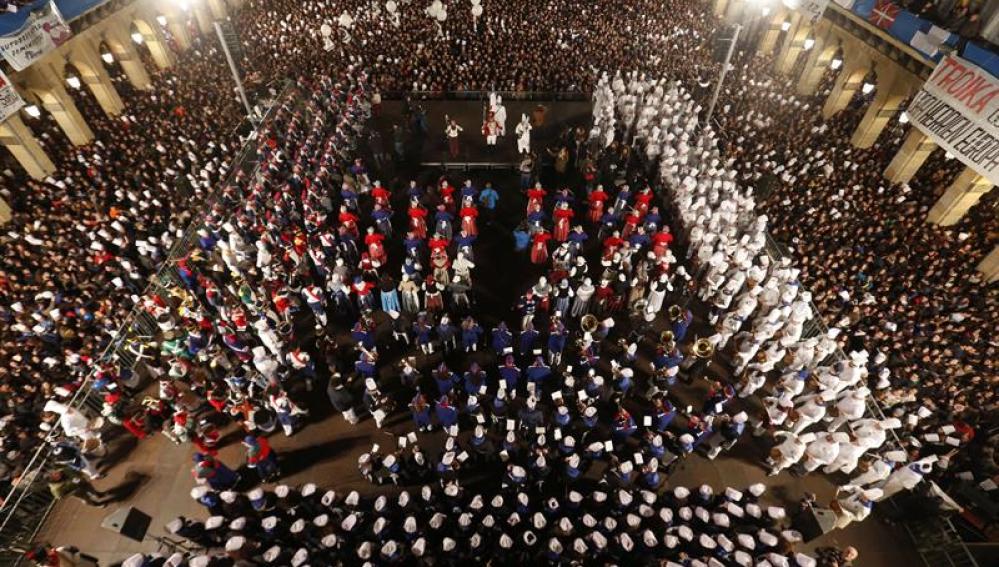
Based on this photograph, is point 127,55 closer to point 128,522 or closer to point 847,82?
point 128,522

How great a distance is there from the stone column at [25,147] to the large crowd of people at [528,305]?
2.78 feet

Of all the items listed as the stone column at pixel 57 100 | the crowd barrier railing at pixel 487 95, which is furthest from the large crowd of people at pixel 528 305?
the crowd barrier railing at pixel 487 95

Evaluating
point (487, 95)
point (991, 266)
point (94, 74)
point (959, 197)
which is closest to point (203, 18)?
point (94, 74)

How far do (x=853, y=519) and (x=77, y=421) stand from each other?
605 inches

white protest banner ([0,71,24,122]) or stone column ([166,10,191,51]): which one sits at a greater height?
white protest banner ([0,71,24,122])

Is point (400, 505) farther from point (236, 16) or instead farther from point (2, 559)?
point (236, 16)

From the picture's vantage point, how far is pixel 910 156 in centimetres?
1803

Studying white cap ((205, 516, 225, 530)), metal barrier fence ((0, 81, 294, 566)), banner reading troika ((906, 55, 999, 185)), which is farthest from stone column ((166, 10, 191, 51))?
banner reading troika ((906, 55, 999, 185))

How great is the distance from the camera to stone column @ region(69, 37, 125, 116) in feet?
70.9

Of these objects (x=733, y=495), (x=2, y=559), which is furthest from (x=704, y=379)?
(x=2, y=559)

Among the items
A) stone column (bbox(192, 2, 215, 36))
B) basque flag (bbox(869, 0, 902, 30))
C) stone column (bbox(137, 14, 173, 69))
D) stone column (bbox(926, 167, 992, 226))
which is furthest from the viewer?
stone column (bbox(192, 2, 215, 36))

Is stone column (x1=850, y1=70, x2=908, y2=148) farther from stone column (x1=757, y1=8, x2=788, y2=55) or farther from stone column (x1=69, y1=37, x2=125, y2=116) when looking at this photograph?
stone column (x1=69, y1=37, x2=125, y2=116)

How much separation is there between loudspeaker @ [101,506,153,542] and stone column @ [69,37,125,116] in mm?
23964

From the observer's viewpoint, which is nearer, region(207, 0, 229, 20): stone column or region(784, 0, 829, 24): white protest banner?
region(784, 0, 829, 24): white protest banner
